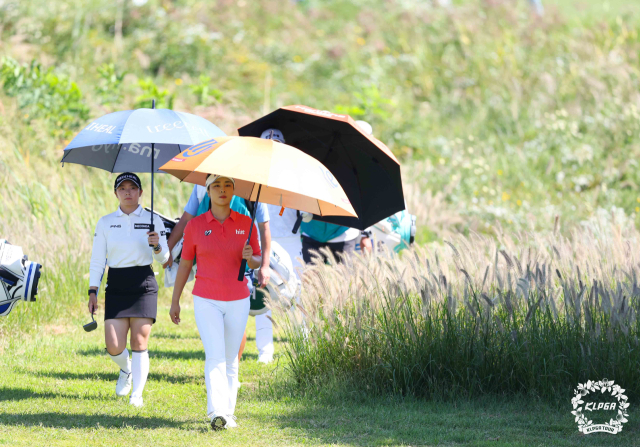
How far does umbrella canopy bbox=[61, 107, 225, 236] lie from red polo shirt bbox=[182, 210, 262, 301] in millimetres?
641

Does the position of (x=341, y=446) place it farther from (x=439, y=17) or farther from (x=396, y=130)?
(x=439, y=17)

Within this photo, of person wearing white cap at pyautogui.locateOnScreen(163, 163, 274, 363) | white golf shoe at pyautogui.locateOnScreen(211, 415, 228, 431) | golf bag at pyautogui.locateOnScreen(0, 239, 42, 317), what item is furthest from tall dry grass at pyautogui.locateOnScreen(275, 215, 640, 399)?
golf bag at pyautogui.locateOnScreen(0, 239, 42, 317)

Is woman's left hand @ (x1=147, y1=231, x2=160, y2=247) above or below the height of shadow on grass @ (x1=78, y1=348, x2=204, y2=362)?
above

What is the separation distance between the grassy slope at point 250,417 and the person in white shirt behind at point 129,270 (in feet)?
1.43

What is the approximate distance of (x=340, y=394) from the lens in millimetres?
5508

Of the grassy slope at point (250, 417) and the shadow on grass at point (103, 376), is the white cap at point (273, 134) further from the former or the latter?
the shadow on grass at point (103, 376)

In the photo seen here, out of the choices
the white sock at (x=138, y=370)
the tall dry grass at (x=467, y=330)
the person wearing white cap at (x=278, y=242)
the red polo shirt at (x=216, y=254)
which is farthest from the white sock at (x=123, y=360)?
the person wearing white cap at (x=278, y=242)

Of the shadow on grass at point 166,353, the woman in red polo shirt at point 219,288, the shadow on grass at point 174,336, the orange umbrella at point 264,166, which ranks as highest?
the orange umbrella at point 264,166

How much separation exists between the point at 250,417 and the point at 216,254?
1.23m

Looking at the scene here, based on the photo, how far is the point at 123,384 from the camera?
5.78m

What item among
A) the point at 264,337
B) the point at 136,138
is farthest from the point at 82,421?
the point at 264,337

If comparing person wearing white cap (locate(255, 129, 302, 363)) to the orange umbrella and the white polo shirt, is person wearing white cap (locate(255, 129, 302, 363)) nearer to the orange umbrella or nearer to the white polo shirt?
the white polo shirt

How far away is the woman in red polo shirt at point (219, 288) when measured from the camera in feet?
15.8

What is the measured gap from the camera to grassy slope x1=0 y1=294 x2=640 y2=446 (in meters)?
4.68
